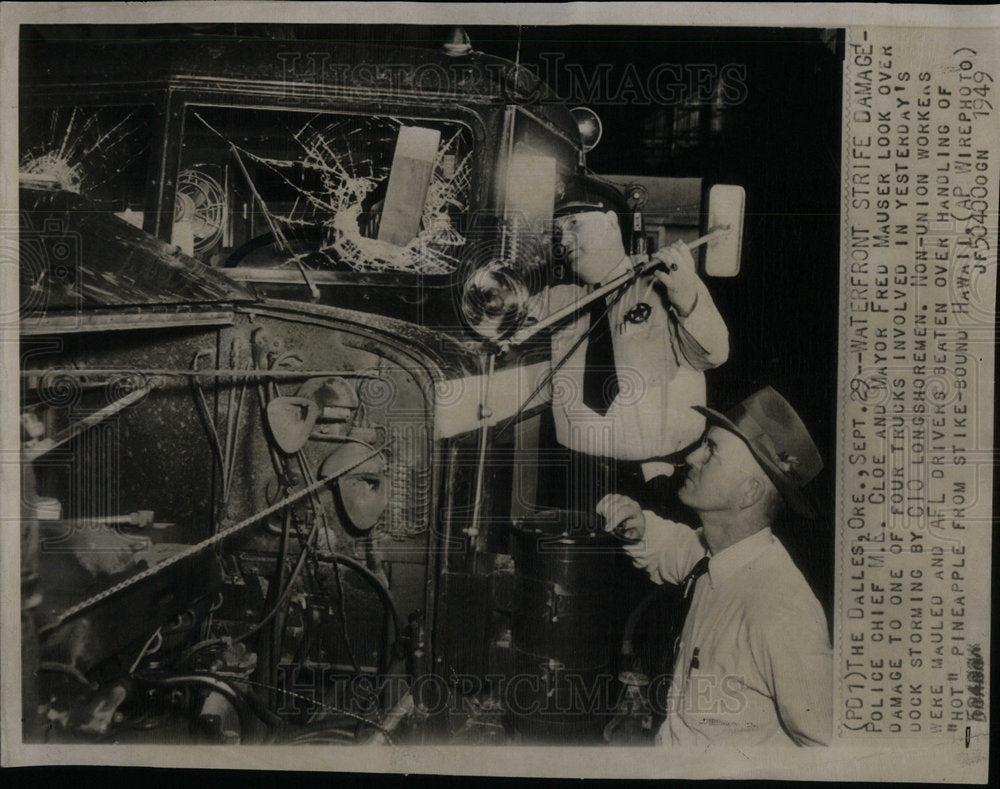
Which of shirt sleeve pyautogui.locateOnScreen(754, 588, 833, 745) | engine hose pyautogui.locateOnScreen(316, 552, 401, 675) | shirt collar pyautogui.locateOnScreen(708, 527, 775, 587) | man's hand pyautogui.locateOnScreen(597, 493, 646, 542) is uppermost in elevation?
man's hand pyautogui.locateOnScreen(597, 493, 646, 542)

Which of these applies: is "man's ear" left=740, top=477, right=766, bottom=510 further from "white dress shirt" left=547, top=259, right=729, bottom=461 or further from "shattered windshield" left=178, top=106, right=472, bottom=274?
"shattered windshield" left=178, top=106, right=472, bottom=274

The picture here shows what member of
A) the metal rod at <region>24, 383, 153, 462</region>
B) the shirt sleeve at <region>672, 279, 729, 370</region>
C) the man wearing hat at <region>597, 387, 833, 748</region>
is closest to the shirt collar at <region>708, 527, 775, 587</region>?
the man wearing hat at <region>597, 387, 833, 748</region>

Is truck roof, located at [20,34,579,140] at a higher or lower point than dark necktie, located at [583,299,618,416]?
higher

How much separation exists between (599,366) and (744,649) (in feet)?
1.63

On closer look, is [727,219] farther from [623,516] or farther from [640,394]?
[623,516]

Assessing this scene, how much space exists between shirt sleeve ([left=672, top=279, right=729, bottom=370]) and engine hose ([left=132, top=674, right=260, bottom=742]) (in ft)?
2.90

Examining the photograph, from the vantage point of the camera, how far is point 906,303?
4.75 feet

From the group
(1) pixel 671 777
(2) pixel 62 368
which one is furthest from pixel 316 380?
(1) pixel 671 777

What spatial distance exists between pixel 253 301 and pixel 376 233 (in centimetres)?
21

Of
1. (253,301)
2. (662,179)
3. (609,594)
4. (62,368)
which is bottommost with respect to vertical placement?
(609,594)

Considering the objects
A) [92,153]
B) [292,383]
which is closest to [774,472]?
[292,383]

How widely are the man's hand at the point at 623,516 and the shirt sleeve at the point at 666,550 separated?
1 cm

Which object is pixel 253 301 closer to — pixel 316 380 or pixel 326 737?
pixel 316 380

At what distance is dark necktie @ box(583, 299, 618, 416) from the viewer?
1.44 m
